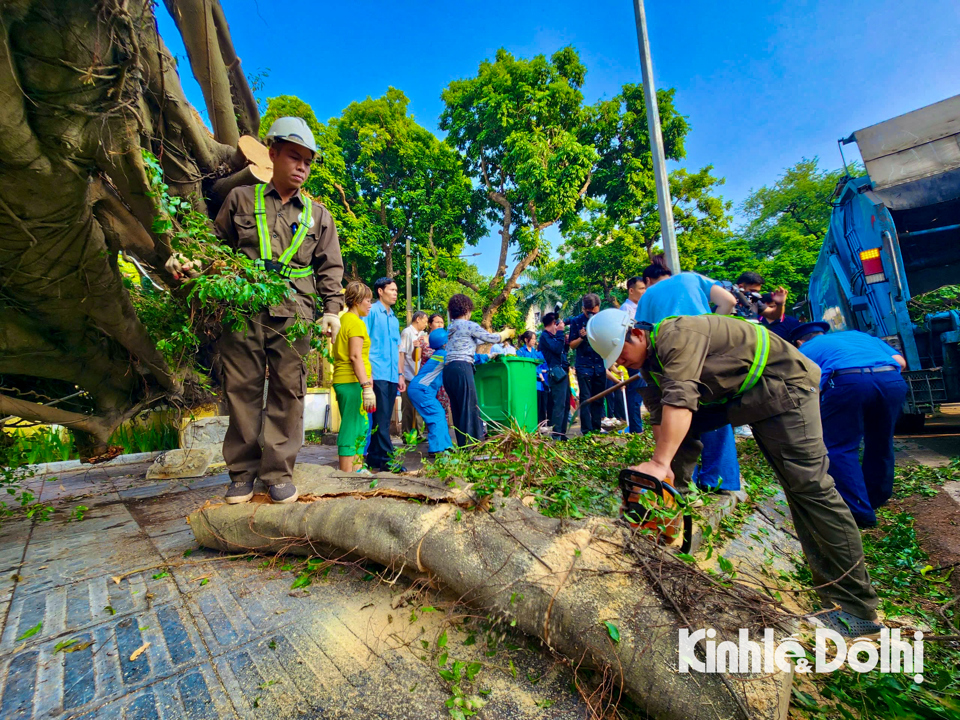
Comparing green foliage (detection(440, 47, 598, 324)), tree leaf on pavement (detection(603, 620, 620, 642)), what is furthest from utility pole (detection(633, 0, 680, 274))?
green foliage (detection(440, 47, 598, 324))

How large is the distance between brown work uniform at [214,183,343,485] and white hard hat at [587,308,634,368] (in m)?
1.71

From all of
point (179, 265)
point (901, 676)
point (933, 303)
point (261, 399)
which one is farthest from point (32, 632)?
point (933, 303)

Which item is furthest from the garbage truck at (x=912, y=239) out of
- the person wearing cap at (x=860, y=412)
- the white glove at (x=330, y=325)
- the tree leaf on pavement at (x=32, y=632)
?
the tree leaf on pavement at (x=32, y=632)

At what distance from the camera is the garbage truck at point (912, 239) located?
5570mm

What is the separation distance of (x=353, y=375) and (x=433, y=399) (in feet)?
3.99

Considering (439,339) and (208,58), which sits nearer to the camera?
(208,58)

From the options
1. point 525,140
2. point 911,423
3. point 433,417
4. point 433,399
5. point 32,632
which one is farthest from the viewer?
point 525,140

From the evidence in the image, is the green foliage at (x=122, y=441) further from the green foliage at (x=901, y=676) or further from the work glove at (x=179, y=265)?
the green foliage at (x=901, y=676)

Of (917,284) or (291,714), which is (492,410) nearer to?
(291,714)

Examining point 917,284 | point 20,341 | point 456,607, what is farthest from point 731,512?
point 917,284

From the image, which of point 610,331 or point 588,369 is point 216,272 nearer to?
point 610,331

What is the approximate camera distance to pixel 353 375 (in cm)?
429

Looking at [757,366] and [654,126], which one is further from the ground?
[654,126]

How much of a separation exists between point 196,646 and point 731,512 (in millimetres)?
3193
